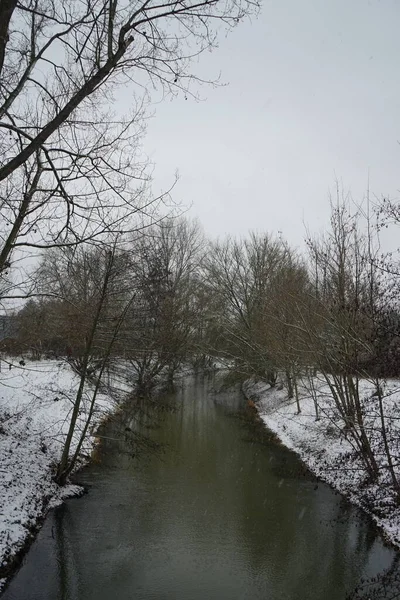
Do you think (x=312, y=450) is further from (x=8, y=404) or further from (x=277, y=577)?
(x=8, y=404)

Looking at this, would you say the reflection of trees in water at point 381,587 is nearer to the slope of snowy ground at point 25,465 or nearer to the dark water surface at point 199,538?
the dark water surface at point 199,538

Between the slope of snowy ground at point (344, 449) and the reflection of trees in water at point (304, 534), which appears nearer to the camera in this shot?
the reflection of trees in water at point (304, 534)

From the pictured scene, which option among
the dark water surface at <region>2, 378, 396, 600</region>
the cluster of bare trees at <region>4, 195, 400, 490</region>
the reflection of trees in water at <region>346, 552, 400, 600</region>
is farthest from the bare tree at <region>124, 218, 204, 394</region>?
the reflection of trees in water at <region>346, 552, 400, 600</region>

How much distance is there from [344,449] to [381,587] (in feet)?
20.1

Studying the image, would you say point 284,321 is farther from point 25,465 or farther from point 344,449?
point 25,465

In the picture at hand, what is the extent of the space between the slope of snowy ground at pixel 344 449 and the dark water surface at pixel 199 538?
1.31 feet

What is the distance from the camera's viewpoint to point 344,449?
525 inches

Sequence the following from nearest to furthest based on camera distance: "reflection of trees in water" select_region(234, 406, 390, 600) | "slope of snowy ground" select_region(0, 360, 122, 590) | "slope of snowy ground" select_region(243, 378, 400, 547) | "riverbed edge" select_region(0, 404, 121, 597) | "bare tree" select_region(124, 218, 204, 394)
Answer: "riverbed edge" select_region(0, 404, 121, 597) → "reflection of trees in water" select_region(234, 406, 390, 600) → "slope of snowy ground" select_region(0, 360, 122, 590) → "slope of snowy ground" select_region(243, 378, 400, 547) → "bare tree" select_region(124, 218, 204, 394)

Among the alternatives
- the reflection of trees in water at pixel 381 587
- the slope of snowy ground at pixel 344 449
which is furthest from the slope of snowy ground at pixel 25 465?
the slope of snowy ground at pixel 344 449

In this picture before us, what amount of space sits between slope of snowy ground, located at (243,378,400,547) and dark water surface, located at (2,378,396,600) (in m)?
0.40

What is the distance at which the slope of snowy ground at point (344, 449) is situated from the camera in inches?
386

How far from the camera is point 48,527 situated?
9.00 meters

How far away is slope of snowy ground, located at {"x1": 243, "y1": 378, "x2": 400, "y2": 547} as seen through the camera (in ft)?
32.2

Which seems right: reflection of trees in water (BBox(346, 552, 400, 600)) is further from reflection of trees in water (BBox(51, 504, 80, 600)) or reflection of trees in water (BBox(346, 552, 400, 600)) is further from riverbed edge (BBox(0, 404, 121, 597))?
riverbed edge (BBox(0, 404, 121, 597))
